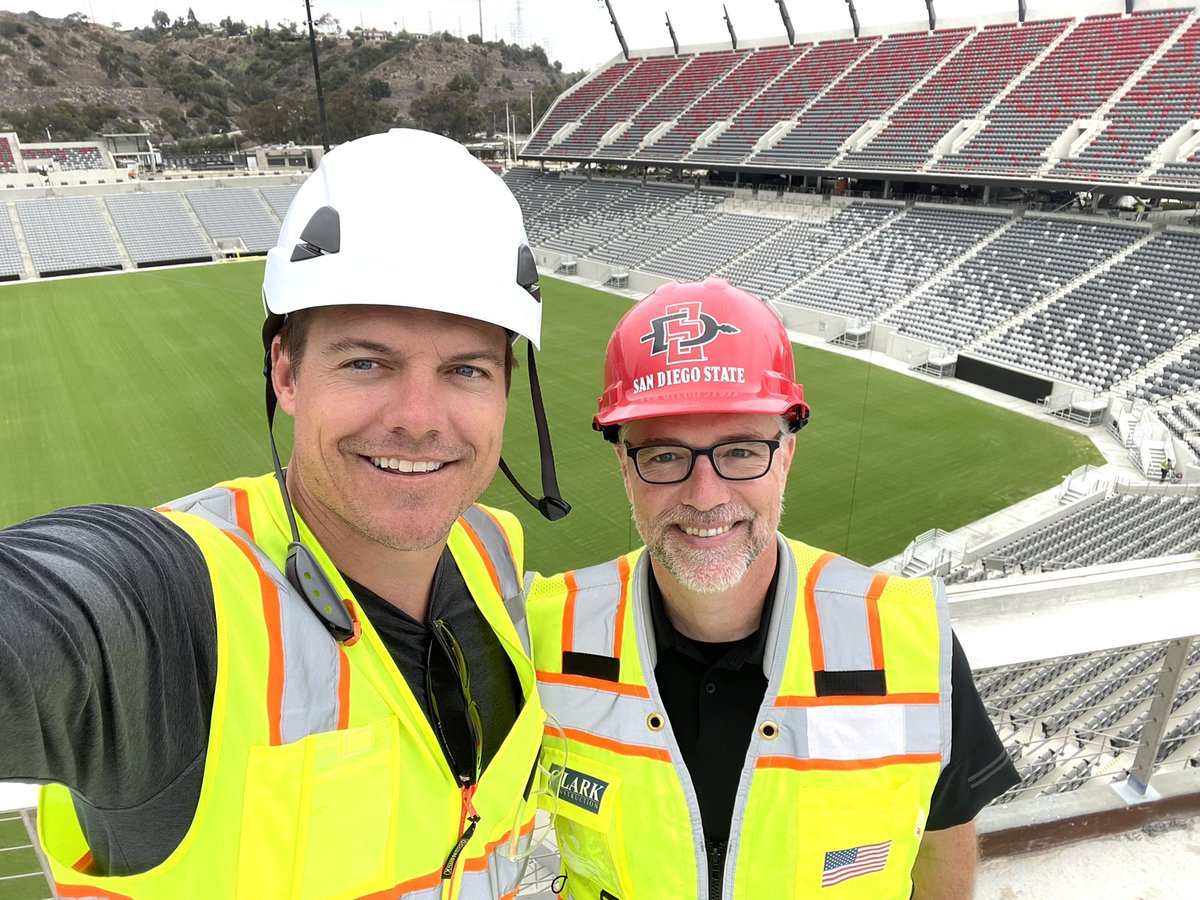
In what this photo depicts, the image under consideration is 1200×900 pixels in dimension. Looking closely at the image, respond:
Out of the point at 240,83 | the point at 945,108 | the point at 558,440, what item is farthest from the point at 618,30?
the point at 240,83

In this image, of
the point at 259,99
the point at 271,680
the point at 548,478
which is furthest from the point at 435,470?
the point at 259,99

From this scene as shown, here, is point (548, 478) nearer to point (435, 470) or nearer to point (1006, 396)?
point (435, 470)

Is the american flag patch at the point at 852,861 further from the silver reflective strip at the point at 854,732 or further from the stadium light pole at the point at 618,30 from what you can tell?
the stadium light pole at the point at 618,30

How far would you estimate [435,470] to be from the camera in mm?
1395

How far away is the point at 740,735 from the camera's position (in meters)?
1.72

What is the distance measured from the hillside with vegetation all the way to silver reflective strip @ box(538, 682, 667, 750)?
67367mm

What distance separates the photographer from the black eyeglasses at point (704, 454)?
1.88m

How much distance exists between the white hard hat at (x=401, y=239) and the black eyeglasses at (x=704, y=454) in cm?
52

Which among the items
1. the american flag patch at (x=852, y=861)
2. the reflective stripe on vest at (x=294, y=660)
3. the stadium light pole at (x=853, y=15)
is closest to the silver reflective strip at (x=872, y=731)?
the american flag patch at (x=852, y=861)

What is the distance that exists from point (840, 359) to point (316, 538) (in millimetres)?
21995

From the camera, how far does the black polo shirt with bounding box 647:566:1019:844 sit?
170 centimetres

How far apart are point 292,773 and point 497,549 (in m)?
0.80

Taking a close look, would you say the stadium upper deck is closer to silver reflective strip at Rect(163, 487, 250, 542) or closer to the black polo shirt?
the black polo shirt

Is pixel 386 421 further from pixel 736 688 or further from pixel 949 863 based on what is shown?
pixel 949 863
